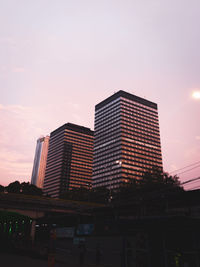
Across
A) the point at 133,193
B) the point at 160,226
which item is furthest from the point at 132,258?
the point at 133,193

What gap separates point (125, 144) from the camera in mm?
174750

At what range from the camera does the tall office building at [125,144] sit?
171750 millimetres

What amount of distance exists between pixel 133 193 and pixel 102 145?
12460 centimetres

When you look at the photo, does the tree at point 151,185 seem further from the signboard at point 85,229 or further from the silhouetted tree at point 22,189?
the silhouetted tree at point 22,189

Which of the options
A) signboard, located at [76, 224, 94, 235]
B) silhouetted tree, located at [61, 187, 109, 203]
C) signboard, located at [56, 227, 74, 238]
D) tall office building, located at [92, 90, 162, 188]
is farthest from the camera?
tall office building, located at [92, 90, 162, 188]

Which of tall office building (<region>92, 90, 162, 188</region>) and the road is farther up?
tall office building (<region>92, 90, 162, 188</region>)

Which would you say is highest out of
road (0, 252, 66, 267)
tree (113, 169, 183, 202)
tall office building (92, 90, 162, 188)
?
tall office building (92, 90, 162, 188)

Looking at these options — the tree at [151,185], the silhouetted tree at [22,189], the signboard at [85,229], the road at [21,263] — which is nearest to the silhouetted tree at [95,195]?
the silhouetted tree at [22,189]

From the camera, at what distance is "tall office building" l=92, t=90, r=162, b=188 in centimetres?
17175

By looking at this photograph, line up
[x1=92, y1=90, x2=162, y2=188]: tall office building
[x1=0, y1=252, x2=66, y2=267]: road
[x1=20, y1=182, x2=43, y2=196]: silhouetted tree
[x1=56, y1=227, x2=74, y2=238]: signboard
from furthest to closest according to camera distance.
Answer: [x1=92, y1=90, x2=162, y2=188]: tall office building < [x1=20, y1=182, x2=43, y2=196]: silhouetted tree < [x1=56, y1=227, x2=74, y2=238]: signboard < [x1=0, y1=252, x2=66, y2=267]: road

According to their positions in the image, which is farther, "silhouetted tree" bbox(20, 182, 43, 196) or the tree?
"silhouetted tree" bbox(20, 182, 43, 196)

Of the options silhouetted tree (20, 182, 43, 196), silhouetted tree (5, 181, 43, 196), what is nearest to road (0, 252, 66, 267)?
silhouetted tree (5, 181, 43, 196)

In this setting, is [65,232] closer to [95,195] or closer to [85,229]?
[85,229]

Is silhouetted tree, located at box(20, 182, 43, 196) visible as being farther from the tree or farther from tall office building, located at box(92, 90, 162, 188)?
tall office building, located at box(92, 90, 162, 188)
